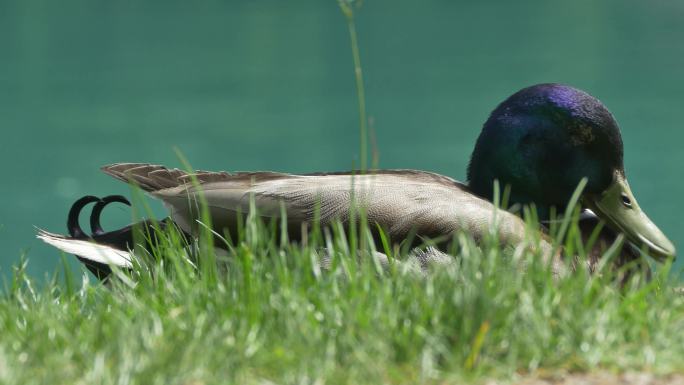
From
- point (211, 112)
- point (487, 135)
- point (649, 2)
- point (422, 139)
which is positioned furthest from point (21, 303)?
point (649, 2)

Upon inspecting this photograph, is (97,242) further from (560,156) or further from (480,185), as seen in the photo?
(560,156)

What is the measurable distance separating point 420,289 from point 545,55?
1603cm

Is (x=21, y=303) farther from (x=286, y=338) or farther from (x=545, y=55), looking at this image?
(x=545, y=55)

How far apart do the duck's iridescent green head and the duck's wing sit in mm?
234

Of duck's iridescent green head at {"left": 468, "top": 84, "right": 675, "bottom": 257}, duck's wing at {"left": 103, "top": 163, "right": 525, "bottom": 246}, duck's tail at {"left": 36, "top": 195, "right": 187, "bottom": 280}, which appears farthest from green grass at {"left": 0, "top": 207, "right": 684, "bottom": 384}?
duck's iridescent green head at {"left": 468, "top": 84, "right": 675, "bottom": 257}

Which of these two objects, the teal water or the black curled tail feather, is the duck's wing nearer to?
the black curled tail feather

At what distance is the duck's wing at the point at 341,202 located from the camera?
141 inches

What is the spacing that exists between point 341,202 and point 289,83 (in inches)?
543

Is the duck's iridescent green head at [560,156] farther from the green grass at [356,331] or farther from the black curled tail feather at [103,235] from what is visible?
the green grass at [356,331]

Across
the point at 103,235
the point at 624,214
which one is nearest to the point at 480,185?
the point at 624,214

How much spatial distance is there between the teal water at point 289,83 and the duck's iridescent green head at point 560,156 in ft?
25.1

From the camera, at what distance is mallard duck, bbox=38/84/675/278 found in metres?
3.65

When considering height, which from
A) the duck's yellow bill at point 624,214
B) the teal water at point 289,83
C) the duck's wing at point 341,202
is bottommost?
the teal water at point 289,83

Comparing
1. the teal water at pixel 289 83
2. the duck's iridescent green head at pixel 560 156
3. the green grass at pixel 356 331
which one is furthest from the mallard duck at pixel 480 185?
the teal water at pixel 289 83
